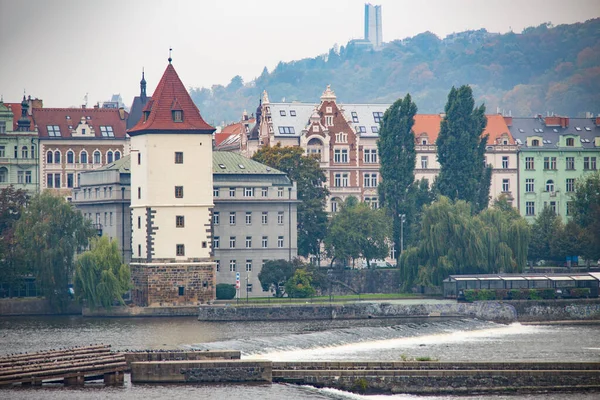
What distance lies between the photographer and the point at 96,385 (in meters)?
69.8

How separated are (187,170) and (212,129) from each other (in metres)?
3.62

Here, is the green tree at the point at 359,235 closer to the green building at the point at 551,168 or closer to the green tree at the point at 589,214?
the green tree at the point at 589,214

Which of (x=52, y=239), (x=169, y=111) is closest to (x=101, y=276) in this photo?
(x=52, y=239)

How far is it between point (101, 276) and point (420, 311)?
2352cm

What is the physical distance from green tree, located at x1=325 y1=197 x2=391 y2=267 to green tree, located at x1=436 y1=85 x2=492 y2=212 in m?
6.91

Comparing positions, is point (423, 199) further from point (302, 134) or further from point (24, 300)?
point (24, 300)

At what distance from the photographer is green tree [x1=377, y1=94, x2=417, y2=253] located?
130 metres

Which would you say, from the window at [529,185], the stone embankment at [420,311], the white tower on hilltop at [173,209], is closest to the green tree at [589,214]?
the window at [529,185]

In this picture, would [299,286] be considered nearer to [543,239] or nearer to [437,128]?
[543,239]

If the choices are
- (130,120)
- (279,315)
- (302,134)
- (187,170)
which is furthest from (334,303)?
(130,120)

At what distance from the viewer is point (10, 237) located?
376 feet

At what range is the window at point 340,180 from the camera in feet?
490

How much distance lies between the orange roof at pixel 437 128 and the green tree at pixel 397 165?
69.9ft

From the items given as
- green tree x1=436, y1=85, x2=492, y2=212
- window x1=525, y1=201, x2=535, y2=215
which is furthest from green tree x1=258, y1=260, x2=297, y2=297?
window x1=525, y1=201, x2=535, y2=215
